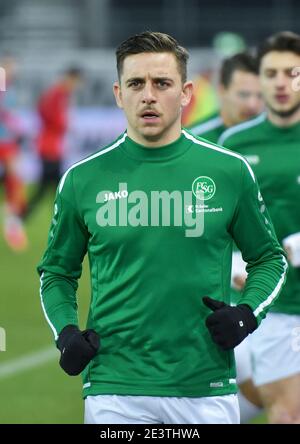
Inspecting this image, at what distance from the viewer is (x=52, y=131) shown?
1933 cm

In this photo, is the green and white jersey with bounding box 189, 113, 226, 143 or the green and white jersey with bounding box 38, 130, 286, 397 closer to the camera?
the green and white jersey with bounding box 38, 130, 286, 397

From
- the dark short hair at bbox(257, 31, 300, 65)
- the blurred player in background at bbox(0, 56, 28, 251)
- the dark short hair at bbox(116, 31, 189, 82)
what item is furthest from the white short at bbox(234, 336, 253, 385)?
the blurred player in background at bbox(0, 56, 28, 251)

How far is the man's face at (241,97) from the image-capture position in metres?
8.08

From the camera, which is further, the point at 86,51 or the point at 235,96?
the point at 86,51

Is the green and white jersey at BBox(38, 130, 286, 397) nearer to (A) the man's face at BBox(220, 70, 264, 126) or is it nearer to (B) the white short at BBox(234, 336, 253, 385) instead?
(B) the white short at BBox(234, 336, 253, 385)

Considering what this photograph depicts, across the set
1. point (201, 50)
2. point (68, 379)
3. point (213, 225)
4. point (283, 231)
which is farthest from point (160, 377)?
point (201, 50)

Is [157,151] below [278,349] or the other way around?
the other way around

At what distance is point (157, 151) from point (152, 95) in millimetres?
240

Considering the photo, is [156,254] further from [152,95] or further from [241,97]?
[241,97]

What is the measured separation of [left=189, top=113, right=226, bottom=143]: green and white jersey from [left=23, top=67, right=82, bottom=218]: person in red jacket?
10952mm

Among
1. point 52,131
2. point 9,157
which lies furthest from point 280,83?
point 52,131

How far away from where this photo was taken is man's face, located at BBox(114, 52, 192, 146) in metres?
4.46

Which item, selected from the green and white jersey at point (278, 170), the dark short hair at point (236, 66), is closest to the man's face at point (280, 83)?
the green and white jersey at point (278, 170)
